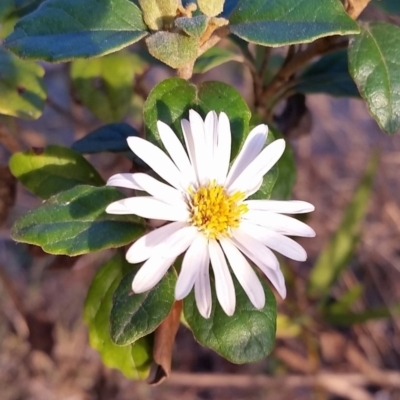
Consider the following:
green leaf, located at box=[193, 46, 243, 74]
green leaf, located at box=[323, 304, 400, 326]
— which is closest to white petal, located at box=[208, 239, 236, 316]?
green leaf, located at box=[193, 46, 243, 74]

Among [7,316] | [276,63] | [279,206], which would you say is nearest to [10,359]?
[7,316]

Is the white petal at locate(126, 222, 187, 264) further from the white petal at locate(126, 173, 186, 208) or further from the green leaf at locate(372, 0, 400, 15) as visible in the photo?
the green leaf at locate(372, 0, 400, 15)

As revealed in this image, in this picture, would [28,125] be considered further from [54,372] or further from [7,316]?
[54,372]

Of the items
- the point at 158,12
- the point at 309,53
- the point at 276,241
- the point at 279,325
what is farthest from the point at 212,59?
the point at 279,325

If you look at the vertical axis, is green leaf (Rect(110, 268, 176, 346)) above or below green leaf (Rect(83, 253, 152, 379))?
above

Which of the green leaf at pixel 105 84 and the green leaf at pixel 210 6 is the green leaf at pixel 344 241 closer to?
the green leaf at pixel 105 84

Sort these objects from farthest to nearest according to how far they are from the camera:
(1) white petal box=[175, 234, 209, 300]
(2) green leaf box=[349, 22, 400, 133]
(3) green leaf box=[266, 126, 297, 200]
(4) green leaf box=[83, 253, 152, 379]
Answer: (3) green leaf box=[266, 126, 297, 200], (4) green leaf box=[83, 253, 152, 379], (2) green leaf box=[349, 22, 400, 133], (1) white petal box=[175, 234, 209, 300]

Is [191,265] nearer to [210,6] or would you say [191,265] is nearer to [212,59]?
[210,6]
